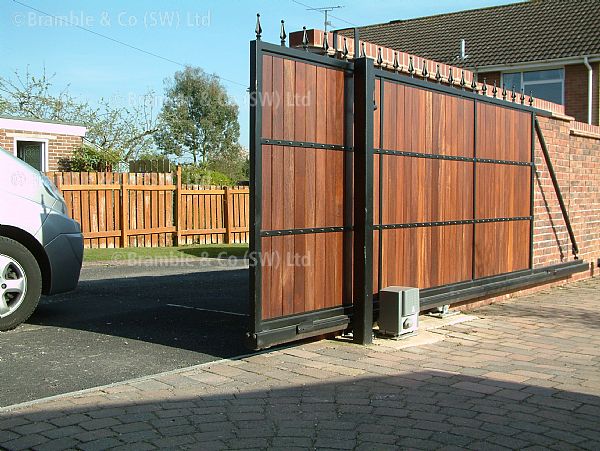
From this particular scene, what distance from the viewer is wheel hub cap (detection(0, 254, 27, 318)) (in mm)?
6676

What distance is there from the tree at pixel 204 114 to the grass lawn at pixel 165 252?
82.4 ft

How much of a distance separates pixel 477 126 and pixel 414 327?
2.82 m

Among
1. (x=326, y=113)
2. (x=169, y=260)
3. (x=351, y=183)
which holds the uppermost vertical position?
(x=326, y=113)

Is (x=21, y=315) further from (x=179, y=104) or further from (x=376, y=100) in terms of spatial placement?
(x=179, y=104)

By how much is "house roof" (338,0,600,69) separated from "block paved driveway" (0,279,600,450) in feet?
75.2

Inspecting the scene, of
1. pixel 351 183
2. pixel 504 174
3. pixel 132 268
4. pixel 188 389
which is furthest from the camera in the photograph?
pixel 132 268

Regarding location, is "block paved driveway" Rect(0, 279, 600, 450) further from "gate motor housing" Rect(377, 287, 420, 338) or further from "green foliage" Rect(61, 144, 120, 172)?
"green foliage" Rect(61, 144, 120, 172)

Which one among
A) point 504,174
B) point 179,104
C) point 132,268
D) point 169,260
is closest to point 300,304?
point 504,174

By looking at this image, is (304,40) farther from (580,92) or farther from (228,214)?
(580,92)

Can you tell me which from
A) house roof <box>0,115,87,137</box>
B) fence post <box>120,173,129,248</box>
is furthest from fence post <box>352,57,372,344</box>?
house roof <box>0,115,87,137</box>

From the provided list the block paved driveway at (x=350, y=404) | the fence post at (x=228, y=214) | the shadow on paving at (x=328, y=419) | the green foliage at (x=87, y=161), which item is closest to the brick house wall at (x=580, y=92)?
the fence post at (x=228, y=214)

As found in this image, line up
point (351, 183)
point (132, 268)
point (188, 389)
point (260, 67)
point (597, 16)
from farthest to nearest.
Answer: point (597, 16) < point (132, 268) < point (351, 183) < point (260, 67) < point (188, 389)

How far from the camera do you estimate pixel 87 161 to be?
20.6m

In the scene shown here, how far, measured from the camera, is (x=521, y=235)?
9633 mm
